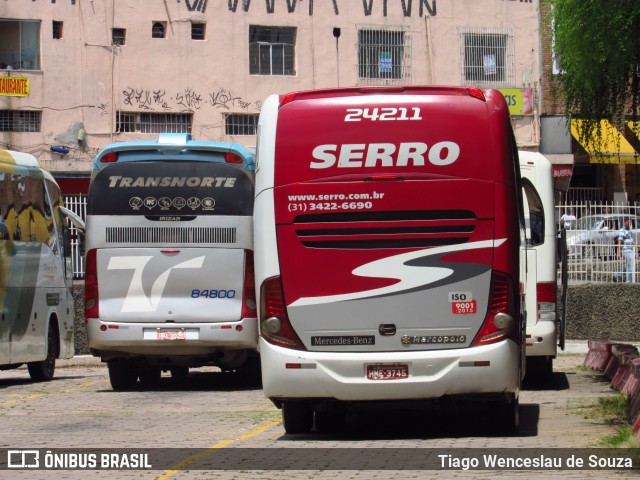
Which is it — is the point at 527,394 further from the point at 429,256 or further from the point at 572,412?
the point at 429,256

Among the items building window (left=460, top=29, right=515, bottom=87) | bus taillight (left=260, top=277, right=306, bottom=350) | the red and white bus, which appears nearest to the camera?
the red and white bus

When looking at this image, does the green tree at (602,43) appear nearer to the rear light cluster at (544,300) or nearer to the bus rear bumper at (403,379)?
the rear light cluster at (544,300)

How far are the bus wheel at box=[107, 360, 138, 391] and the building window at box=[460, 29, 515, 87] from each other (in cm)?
2585

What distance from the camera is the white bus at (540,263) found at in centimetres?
1688

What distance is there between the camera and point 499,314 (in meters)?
11.6

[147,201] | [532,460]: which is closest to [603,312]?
[147,201]

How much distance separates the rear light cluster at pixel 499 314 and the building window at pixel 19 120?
30383 mm

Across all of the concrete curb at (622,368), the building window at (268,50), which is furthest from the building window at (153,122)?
the concrete curb at (622,368)

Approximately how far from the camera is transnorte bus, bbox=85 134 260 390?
1770 cm

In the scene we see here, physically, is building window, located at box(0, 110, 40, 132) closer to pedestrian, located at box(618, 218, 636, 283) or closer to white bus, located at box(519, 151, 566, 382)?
pedestrian, located at box(618, 218, 636, 283)

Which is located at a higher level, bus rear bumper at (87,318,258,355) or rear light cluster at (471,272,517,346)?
rear light cluster at (471,272,517,346)

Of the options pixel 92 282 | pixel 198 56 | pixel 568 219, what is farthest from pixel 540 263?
pixel 198 56

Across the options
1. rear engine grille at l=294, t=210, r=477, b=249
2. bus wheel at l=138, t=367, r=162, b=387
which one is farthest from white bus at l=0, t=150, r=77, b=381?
rear engine grille at l=294, t=210, r=477, b=249

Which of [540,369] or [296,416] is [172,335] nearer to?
[540,369]
